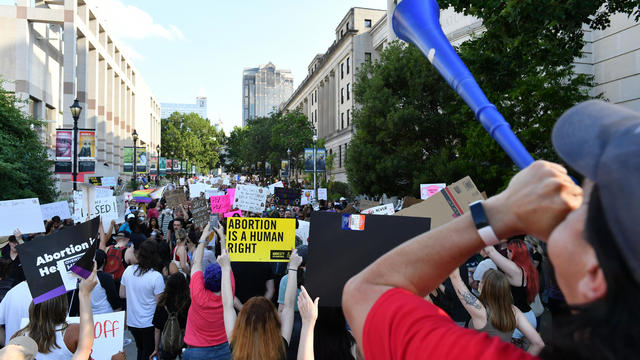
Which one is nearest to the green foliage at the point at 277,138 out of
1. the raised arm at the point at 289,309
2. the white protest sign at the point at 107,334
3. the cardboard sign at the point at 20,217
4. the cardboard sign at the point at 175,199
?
the cardboard sign at the point at 175,199

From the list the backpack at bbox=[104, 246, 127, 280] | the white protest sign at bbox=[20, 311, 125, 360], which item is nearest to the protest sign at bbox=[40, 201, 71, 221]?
the backpack at bbox=[104, 246, 127, 280]

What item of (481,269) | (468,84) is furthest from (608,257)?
(481,269)

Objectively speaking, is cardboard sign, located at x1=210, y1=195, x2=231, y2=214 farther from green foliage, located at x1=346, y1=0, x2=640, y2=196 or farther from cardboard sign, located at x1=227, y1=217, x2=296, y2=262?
green foliage, located at x1=346, y1=0, x2=640, y2=196

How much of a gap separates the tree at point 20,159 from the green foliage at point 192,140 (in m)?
91.6

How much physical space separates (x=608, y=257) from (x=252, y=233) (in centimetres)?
458

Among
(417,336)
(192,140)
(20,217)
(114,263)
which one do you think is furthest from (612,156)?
(192,140)

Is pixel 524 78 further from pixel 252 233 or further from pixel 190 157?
pixel 190 157

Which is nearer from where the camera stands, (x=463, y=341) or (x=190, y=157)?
(x=463, y=341)

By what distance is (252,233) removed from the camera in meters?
5.18

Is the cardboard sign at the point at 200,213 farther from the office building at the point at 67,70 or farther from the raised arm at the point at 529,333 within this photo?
the office building at the point at 67,70

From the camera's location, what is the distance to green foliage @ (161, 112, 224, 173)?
114 m

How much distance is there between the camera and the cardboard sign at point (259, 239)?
5145 mm

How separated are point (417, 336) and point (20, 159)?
79.4 ft

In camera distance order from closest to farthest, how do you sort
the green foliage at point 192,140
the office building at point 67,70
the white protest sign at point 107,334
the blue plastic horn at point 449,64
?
the blue plastic horn at point 449,64
the white protest sign at point 107,334
the office building at point 67,70
the green foliage at point 192,140
